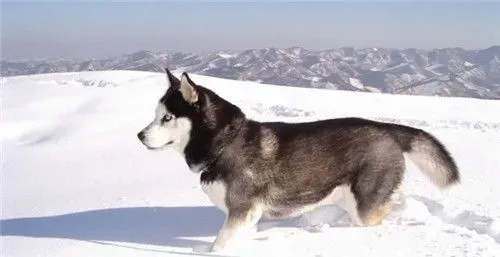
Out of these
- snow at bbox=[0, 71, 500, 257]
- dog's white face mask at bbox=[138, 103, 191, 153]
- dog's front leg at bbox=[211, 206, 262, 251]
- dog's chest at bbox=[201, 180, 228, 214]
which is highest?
dog's white face mask at bbox=[138, 103, 191, 153]

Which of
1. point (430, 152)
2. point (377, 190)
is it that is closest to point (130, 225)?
point (377, 190)

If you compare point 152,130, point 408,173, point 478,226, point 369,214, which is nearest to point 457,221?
point 478,226

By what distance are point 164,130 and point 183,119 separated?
22 cm

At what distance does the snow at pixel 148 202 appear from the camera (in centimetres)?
510

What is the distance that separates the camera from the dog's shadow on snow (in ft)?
17.9

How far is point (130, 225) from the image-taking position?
5.83m

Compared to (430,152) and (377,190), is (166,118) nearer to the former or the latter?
(377,190)

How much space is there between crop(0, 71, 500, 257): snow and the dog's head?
3.44ft

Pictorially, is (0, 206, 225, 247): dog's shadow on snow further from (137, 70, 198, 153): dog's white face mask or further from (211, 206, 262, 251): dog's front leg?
(137, 70, 198, 153): dog's white face mask

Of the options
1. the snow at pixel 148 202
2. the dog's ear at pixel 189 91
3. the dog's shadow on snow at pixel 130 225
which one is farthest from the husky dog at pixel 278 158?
the dog's shadow on snow at pixel 130 225

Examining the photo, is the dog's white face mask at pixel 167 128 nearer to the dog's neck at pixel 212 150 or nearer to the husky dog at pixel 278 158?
the husky dog at pixel 278 158

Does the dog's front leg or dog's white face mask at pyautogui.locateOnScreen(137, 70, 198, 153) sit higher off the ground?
dog's white face mask at pyautogui.locateOnScreen(137, 70, 198, 153)

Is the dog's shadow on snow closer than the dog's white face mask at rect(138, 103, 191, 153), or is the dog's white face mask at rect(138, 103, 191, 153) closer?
the dog's white face mask at rect(138, 103, 191, 153)

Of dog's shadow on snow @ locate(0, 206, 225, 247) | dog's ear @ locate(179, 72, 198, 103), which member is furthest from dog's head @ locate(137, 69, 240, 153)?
dog's shadow on snow @ locate(0, 206, 225, 247)
